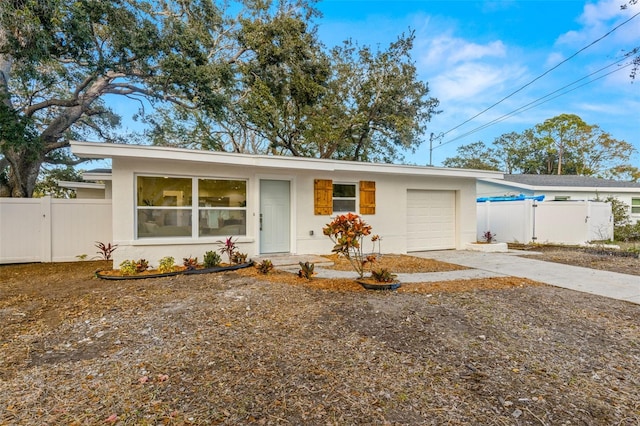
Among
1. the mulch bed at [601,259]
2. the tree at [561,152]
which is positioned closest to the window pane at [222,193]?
the mulch bed at [601,259]

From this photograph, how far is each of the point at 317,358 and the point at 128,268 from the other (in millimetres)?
4928

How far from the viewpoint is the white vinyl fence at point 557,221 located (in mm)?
11422

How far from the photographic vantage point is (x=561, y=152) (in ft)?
94.8

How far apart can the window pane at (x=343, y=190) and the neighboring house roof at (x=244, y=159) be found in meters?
0.65

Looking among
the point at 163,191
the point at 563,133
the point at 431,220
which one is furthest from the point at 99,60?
the point at 563,133

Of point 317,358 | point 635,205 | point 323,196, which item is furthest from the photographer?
point 635,205

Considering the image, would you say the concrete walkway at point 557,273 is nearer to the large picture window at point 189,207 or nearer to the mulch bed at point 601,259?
the mulch bed at point 601,259

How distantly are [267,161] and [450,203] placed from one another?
20.4 feet

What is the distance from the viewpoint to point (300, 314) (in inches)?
153

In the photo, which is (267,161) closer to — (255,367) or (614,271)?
(255,367)

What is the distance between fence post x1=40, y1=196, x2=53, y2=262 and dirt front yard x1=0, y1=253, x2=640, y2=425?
12.0 ft

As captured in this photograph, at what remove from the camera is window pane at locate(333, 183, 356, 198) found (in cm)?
891

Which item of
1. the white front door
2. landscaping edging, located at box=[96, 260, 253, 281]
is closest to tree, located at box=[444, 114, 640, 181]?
the white front door

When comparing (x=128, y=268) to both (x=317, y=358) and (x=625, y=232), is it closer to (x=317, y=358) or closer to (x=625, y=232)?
(x=317, y=358)
